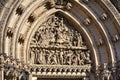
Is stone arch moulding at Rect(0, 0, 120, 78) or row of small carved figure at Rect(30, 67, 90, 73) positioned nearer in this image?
stone arch moulding at Rect(0, 0, 120, 78)

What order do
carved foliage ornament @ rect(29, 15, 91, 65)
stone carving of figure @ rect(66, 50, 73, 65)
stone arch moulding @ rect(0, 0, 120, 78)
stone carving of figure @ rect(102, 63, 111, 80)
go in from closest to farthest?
stone arch moulding @ rect(0, 0, 120, 78) → stone carving of figure @ rect(102, 63, 111, 80) → carved foliage ornament @ rect(29, 15, 91, 65) → stone carving of figure @ rect(66, 50, 73, 65)

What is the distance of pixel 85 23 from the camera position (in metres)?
11.2

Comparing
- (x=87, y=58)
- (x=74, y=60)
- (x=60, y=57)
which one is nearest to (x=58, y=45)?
(x=60, y=57)

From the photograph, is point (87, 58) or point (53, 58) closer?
point (53, 58)

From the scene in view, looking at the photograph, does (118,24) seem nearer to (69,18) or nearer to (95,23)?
(95,23)

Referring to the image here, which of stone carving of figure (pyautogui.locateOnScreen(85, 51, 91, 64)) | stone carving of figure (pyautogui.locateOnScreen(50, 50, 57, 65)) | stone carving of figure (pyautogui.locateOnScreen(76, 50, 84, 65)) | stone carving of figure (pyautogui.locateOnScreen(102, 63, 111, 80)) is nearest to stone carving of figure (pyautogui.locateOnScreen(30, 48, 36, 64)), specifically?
stone carving of figure (pyautogui.locateOnScreen(50, 50, 57, 65))

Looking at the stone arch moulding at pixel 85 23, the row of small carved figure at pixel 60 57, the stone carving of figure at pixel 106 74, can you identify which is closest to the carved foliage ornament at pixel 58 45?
the row of small carved figure at pixel 60 57

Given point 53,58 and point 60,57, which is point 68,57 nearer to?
point 60,57

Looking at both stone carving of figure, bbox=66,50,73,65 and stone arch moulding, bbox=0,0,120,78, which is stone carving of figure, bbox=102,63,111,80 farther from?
stone carving of figure, bbox=66,50,73,65

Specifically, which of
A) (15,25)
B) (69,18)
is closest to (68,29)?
(69,18)

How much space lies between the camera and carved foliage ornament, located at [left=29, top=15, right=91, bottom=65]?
1098cm

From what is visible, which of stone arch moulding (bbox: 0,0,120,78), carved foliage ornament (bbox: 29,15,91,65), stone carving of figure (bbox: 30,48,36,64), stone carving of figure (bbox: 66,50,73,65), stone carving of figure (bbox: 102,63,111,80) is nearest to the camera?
stone arch moulding (bbox: 0,0,120,78)

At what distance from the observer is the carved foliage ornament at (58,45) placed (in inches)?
432

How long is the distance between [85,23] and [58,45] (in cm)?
92
